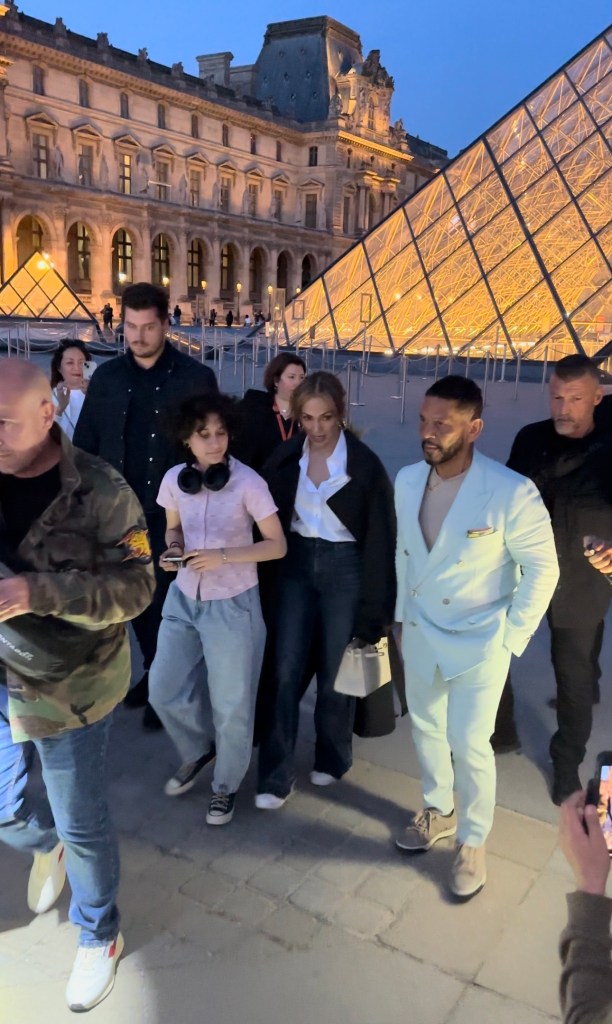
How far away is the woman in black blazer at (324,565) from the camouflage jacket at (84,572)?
84cm

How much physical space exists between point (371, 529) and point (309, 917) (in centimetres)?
111

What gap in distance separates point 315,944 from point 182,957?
33 centimetres

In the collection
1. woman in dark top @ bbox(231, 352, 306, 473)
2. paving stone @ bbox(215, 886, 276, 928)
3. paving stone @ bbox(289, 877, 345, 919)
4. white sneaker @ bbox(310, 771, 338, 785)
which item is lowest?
paving stone @ bbox(215, 886, 276, 928)

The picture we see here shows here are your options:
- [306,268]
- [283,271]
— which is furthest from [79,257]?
[306,268]

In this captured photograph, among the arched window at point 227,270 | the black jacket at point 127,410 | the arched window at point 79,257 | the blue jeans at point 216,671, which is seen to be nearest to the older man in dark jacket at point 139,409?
the black jacket at point 127,410

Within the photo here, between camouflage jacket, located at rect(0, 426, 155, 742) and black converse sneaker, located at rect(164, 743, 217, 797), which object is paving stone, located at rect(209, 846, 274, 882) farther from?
camouflage jacket, located at rect(0, 426, 155, 742)

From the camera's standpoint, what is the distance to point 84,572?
1.59 m

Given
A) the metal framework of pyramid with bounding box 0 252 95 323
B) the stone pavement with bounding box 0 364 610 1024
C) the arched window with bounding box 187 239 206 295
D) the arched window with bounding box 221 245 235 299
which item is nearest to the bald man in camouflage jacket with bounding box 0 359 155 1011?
the stone pavement with bounding box 0 364 610 1024

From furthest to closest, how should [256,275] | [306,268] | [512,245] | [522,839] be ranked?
[306,268] → [256,275] → [512,245] → [522,839]

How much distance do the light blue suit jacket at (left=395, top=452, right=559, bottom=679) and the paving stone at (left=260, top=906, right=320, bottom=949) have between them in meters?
0.73

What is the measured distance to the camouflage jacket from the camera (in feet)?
5.17

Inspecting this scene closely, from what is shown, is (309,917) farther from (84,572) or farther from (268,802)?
(84,572)

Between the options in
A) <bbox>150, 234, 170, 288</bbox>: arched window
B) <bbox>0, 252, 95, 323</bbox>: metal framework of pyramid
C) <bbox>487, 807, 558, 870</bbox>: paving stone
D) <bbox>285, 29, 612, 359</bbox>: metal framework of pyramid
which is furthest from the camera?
<bbox>150, 234, 170, 288</bbox>: arched window

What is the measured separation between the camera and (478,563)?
213cm
